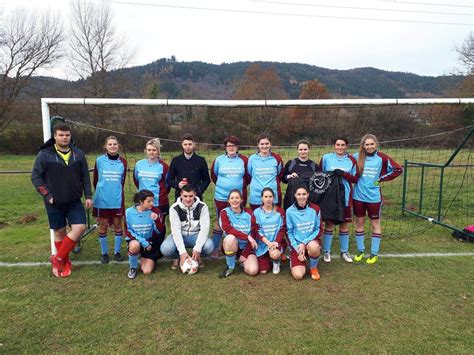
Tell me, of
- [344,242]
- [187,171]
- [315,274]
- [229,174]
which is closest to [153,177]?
[187,171]

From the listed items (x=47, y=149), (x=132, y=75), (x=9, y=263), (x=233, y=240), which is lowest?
(x=9, y=263)

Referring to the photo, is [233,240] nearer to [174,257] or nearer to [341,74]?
[174,257]

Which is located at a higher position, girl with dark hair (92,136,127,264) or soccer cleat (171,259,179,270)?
girl with dark hair (92,136,127,264)

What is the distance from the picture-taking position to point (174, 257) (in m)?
4.11

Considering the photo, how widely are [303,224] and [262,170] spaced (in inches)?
33.9

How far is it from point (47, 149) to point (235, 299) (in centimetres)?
Answer: 270

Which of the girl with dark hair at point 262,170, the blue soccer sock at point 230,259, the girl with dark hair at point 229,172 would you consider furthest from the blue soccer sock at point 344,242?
the blue soccer sock at point 230,259

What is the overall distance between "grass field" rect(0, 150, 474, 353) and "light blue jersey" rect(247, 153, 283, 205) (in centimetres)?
100

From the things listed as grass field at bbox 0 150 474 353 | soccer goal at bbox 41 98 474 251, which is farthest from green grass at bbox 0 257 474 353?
soccer goal at bbox 41 98 474 251

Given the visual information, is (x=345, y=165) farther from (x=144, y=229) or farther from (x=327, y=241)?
(x=144, y=229)

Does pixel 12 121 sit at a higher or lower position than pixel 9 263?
higher

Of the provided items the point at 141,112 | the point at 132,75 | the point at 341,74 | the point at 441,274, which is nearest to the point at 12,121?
the point at 132,75

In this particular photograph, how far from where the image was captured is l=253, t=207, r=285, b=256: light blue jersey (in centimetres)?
397

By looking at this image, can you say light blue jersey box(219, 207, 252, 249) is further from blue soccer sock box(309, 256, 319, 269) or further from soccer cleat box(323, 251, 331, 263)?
soccer cleat box(323, 251, 331, 263)
